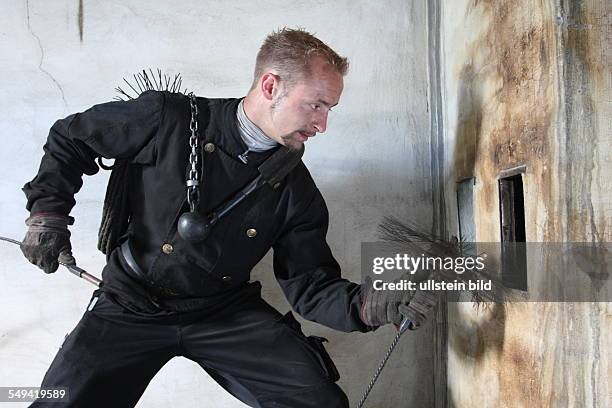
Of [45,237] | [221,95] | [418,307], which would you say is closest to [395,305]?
[418,307]

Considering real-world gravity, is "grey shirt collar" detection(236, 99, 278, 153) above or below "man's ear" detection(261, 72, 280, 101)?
below

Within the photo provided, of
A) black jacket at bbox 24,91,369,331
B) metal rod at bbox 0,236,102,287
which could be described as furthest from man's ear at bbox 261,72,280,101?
metal rod at bbox 0,236,102,287

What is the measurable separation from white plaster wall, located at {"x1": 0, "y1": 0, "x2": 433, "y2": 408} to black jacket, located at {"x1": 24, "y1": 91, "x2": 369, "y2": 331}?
0.43 m

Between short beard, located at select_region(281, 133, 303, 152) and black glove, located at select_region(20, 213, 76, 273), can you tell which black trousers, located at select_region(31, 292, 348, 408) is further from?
short beard, located at select_region(281, 133, 303, 152)

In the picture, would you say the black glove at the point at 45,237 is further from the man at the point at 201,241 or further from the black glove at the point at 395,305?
the black glove at the point at 395,305

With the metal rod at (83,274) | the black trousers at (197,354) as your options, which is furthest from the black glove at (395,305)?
the metal rod at (83,274)

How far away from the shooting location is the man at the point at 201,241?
1.22 m

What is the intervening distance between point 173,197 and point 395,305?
0.52 metres

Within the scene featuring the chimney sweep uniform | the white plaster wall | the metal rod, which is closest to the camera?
the chimney sweep uniform

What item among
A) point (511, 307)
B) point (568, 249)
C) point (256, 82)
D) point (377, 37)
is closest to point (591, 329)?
point (568, 249)

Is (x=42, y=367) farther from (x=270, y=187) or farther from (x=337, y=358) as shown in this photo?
(x=270, y=187)

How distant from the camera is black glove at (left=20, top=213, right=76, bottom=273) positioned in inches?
47.9

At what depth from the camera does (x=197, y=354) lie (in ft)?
4.40

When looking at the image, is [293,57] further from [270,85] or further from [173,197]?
[173,197]
